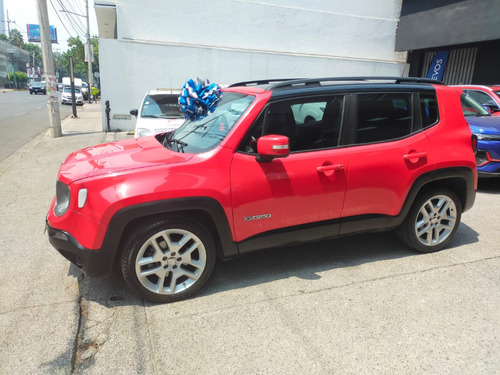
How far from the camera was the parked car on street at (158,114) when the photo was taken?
24.5ft

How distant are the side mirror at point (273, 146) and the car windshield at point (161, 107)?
5.35 m

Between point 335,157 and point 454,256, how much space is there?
1.83m

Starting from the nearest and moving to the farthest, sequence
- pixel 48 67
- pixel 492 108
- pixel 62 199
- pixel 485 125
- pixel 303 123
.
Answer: pixel 62 199, pixel 303 123, pixel 485 125, pixel 492 108, pixel 48 67

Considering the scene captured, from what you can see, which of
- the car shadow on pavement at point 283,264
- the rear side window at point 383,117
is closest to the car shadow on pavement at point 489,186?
the car shadow on pavement at point 283,264

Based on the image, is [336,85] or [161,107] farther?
[161,107]

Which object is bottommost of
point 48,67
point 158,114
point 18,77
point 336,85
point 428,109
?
point 18,77

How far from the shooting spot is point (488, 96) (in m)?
8.09

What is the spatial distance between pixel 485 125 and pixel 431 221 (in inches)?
134

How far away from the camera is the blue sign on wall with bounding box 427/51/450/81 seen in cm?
1523

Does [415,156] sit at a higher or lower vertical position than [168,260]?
higher

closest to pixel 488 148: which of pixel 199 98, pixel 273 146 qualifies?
pixel 273 146

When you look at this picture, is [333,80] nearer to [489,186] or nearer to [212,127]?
[212,127]

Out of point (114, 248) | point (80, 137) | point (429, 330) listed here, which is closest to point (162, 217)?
point (114, 248)

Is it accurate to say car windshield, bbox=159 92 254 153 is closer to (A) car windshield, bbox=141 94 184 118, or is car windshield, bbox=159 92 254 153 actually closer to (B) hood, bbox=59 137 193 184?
(B) hood, bbox=59 137 193 184
